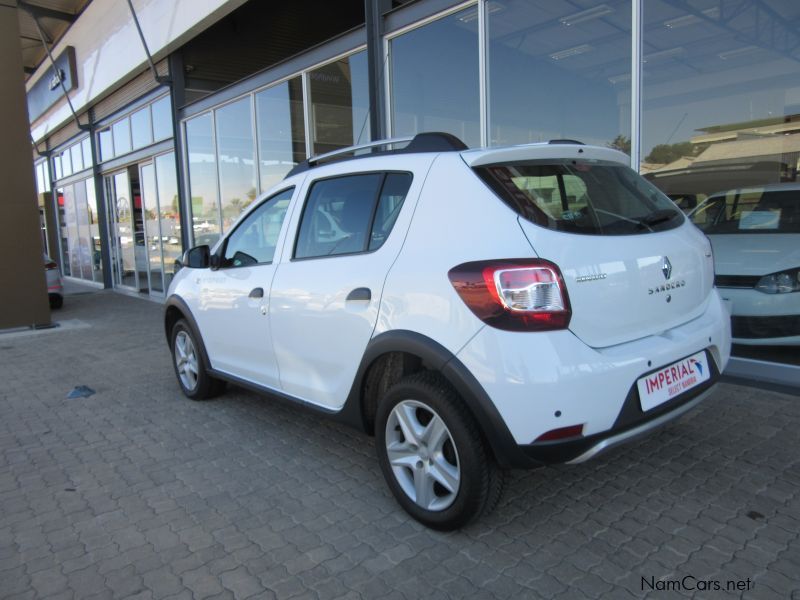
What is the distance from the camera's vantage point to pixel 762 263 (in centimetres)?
452

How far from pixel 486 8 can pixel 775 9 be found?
99.9 inches

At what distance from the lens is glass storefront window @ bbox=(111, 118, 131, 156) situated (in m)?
13.0

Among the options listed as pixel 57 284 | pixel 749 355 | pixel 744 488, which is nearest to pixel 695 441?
pixel 744 488

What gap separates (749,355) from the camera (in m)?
4.57

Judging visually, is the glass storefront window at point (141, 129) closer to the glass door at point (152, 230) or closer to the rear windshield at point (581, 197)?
the glass door at point (152, 230)

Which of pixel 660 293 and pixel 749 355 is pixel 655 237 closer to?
pixel 660 293

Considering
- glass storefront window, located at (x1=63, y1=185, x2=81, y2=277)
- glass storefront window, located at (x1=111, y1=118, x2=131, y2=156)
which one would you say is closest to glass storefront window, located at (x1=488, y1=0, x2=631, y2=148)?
glass storefront window, located at (x1=111, y1=118, x2=131, y2=156)

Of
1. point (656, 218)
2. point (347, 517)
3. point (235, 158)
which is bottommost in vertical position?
point (347, 517)

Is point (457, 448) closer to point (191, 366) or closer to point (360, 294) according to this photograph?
point (360, 294)

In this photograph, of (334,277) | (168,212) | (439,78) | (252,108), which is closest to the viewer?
(334,277)

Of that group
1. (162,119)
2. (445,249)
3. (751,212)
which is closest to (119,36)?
(162,119)

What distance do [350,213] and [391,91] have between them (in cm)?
418

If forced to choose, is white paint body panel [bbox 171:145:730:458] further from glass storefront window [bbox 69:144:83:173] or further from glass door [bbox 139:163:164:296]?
glass storefront window [bbox 69:144:83:173]

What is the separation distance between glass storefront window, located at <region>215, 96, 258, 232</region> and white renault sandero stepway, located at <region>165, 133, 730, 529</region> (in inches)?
254
